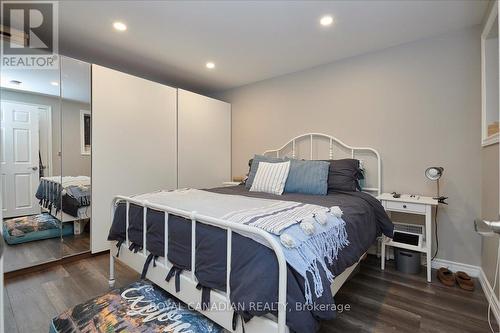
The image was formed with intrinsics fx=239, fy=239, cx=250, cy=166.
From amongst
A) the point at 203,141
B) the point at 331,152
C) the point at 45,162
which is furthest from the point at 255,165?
the point at 45,162

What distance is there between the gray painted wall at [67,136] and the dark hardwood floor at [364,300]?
100 cm

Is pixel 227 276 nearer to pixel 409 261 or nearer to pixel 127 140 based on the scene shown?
pixel 409 261

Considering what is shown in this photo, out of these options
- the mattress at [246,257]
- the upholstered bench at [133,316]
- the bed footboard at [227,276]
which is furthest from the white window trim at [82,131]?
the upholstered bench at [133,316]

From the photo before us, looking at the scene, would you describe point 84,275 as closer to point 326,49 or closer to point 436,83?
point 326,49

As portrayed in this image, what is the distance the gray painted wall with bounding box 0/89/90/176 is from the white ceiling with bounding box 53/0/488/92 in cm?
69

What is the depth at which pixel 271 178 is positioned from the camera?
8.32 ft

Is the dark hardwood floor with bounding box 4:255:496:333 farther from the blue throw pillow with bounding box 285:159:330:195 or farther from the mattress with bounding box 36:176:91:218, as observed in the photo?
the blue throw pillow with bounding box 285:159:330:195

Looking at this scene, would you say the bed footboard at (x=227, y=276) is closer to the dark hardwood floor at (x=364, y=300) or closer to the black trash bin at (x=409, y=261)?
the dark hardwood floor at (x=364, y=300)

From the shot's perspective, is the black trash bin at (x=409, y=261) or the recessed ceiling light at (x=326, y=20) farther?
the black trash bin at (x=409, y=261)

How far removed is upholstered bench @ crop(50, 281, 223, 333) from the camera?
137cm

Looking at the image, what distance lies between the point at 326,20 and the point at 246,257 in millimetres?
2106

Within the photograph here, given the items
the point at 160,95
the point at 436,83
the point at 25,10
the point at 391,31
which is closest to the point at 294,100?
the point at 391,31

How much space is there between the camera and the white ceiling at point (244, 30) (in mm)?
1954

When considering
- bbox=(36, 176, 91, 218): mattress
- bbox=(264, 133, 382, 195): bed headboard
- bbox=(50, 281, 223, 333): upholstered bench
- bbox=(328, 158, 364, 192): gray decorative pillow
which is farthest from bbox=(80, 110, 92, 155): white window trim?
bbox=(328, 158, 364, 192): gray decorative pillow
